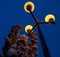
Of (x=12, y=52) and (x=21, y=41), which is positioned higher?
(x=21, y=41)

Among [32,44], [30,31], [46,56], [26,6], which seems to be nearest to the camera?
[46,56]

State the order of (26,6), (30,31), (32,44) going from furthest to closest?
(32,44)
(30,31)
(26,6)

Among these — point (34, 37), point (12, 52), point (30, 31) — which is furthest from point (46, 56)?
point (34, 37)

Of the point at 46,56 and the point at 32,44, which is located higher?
the point at 32,44

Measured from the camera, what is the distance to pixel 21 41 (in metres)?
11.2

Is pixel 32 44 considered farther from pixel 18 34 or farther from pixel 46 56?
pixel 46 56

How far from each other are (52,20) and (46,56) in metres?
3.58

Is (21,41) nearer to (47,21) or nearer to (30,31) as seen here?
(30,31)

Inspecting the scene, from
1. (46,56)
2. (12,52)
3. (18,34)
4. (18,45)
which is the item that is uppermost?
(18,34)

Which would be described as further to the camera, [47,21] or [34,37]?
[34,37]

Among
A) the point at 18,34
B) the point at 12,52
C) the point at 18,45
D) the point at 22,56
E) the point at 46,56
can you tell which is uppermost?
the point at 18,34

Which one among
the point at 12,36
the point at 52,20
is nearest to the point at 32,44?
the point at 12,36

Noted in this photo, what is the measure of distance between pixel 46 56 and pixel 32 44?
4.60 metres

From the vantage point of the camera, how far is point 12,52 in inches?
301
